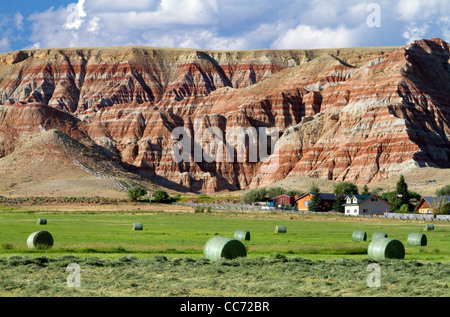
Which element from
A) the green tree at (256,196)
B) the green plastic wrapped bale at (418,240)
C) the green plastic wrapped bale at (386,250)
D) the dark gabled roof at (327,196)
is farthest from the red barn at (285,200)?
the green plastic wrapped bale at (386,250)

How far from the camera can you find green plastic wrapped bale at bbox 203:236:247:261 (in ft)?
89.8

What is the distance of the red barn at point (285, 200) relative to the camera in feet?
420

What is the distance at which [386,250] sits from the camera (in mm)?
29391

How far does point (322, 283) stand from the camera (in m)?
22.8

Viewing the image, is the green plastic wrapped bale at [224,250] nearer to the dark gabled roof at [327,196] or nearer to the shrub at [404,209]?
the shrub at [404,209]

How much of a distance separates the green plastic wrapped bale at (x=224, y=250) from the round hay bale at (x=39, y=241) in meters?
11.0

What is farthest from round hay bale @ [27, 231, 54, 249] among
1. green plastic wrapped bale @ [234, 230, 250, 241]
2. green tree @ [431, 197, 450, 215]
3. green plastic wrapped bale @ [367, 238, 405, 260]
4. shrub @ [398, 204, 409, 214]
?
shrub @ [398, 204, 409, 214]

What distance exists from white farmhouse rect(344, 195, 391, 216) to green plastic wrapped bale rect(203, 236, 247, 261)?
8236 centimetres

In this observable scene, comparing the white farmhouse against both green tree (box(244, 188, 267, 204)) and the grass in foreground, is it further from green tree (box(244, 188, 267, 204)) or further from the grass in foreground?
the grass in foreground

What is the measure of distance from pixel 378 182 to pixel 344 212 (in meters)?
47.4
